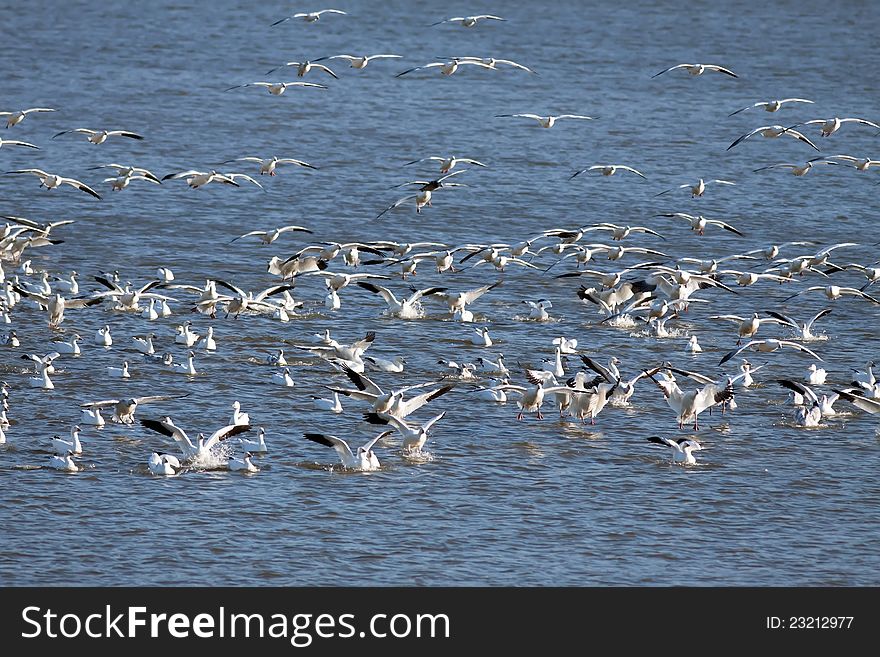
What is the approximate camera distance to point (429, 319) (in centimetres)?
3494

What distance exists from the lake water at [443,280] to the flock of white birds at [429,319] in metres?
0.27

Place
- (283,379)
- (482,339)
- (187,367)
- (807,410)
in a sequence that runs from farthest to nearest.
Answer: (482,339) → (187,367) → (283,379) → (807,410)

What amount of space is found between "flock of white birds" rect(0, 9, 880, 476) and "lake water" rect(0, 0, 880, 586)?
0.27 meters

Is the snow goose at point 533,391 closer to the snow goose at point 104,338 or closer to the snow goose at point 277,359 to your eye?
the snow goose at point 277,359

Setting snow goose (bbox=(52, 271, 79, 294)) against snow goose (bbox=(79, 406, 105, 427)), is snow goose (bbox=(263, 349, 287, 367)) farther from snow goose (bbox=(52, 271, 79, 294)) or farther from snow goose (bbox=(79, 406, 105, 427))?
snow goose (bbox=(52, 271, 79, 294))

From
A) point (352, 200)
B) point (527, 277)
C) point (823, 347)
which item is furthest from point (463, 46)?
point (823, 347)

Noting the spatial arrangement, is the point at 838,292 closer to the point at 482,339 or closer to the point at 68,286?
the point at 482,339

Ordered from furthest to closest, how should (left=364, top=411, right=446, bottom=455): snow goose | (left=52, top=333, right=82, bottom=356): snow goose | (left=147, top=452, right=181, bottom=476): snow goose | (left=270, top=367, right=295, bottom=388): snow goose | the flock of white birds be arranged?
(left=52, top=333, right=82, bottom=356): snow goose < (left=270, top=367, right=295, bottom=388): snow goose < the flock of white birds < (left=364, top=411, right=446, bottom=455): snow goose < (left=147, top=452, right=181, bottom=476): snow goose

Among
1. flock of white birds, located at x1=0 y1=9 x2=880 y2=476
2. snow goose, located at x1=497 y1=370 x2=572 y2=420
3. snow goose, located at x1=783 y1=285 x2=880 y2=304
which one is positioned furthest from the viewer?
snow goose, located at x1=783 y1=285 x2=880 y2=304

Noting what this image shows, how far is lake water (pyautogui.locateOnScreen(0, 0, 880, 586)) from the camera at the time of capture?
23.5 metres

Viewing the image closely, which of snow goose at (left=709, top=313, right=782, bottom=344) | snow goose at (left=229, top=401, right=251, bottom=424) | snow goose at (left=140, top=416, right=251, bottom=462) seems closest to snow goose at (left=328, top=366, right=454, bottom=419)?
snow goose at (left=229, top=401, right=251, bottom=424)

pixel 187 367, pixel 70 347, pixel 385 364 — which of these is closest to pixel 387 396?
pixel 385 364

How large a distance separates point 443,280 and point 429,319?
3583 millimetres

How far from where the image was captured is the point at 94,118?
181 feet
